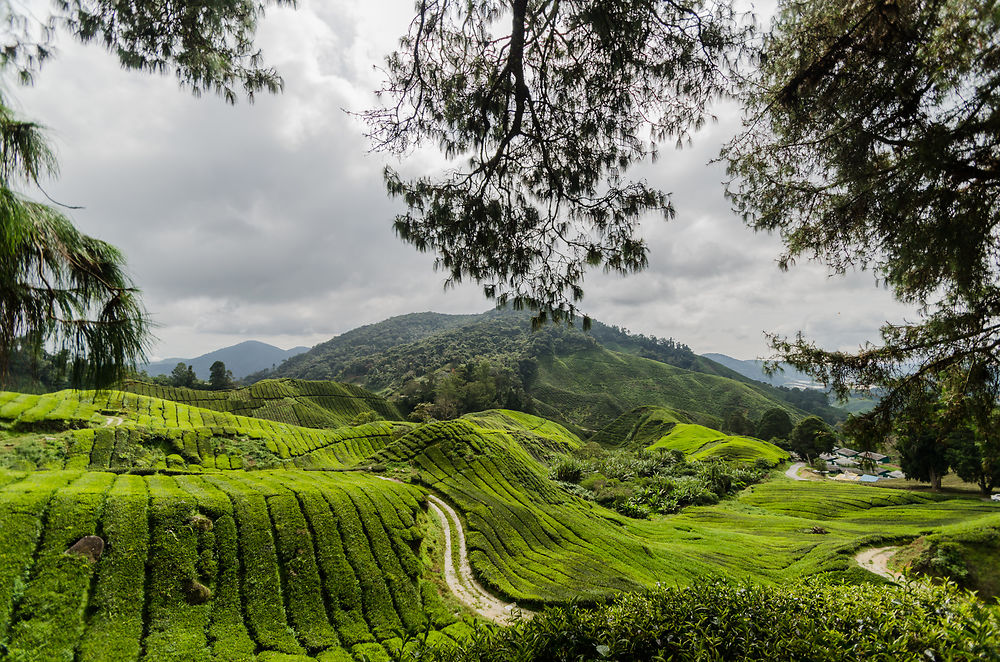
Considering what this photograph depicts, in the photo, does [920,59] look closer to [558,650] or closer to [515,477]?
[558,650]

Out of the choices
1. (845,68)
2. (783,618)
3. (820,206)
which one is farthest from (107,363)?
(820,206)

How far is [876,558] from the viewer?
16531 millimetres

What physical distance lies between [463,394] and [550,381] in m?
42.2

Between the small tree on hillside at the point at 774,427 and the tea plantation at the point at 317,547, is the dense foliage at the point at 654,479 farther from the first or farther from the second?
the small tree on hillside at the point at 774,427

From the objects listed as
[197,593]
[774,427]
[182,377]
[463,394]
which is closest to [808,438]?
[774,427]

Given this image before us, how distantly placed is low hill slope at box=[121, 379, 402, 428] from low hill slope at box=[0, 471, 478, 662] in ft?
149

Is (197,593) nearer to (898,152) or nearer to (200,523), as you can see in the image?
(200,523)

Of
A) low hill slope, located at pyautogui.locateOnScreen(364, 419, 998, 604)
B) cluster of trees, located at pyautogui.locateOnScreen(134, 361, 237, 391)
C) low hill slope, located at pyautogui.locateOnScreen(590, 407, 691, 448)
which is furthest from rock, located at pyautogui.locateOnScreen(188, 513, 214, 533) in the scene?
cluster of trees, located at pyautogui.locateOnScreen(134, 361, 237, 391)

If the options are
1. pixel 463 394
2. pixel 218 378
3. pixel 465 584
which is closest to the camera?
pixel 465 584

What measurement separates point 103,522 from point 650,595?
522 inches

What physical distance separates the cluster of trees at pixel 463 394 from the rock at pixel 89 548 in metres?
53.0

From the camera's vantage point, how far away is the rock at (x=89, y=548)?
8.98 m

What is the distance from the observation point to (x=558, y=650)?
359 cm

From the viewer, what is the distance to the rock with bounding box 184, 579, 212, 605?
373 inches
